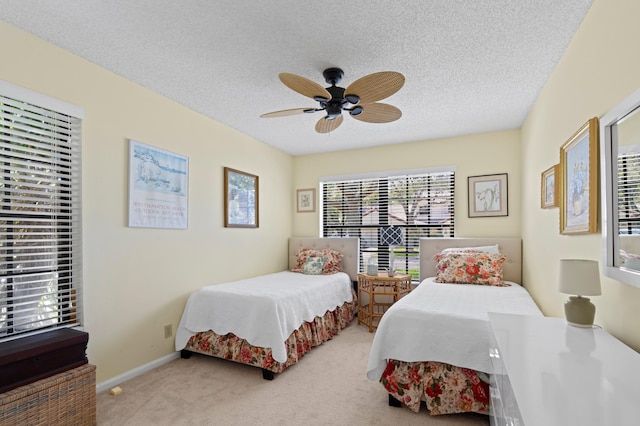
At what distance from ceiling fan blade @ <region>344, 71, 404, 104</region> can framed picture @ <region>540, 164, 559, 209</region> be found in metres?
1.36

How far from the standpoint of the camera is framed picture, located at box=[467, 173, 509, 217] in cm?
401

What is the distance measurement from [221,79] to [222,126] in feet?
3.82

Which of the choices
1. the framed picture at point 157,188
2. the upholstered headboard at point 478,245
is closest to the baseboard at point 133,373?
the framed picture at point 157,188

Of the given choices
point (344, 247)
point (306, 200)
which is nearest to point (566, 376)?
point (344, 247)

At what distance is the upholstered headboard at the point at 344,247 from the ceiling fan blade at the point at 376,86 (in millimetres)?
2591

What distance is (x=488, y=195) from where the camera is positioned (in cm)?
408

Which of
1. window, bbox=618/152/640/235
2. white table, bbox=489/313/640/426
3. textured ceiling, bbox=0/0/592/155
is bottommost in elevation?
white table, bbox=489/313/640/426

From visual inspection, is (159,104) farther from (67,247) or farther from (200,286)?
(200,286)

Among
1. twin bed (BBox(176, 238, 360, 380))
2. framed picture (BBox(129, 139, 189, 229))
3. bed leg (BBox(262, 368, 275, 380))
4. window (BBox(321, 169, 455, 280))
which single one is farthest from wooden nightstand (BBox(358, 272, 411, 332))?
framed picture (BBox(129, 139, 189, 229))

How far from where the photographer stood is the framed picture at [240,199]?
387 cm

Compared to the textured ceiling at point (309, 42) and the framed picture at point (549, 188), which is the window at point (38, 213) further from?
the framed picture at point (549, 188)

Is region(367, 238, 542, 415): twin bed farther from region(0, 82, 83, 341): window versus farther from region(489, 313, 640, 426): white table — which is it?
region(0, 82, 83, 341): window

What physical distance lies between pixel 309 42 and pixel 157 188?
1868mm

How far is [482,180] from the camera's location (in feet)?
13.5
